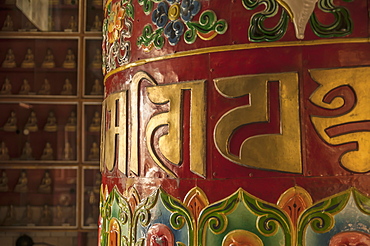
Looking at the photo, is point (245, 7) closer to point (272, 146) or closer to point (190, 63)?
point (190, 63)

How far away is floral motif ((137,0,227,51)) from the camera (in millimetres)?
1356

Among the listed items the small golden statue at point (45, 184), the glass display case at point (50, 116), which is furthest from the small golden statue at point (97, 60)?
the small golden statue at point (45, 184)

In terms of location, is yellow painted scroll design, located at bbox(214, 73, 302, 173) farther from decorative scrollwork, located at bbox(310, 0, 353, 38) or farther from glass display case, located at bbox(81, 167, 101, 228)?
glass display case, located at bbox(81, 167, 101, 228)

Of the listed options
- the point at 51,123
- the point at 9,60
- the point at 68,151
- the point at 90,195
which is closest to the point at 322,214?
the point at 90,195

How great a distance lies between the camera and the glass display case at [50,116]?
3918 millimetres

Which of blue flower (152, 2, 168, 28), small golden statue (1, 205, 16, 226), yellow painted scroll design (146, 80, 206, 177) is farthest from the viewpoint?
small golden statue (1, 205, 16, 226)

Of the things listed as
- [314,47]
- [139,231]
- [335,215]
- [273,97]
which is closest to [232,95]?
[273,97]

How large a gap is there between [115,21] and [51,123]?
2.52 m

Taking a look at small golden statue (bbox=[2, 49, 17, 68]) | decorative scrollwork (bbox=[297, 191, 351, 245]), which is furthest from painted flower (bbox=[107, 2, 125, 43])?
small golden statue (bbox=[2, 49, 17, 68])

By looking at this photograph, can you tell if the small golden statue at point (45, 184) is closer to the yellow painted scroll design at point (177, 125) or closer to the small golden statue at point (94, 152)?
the small golden statue at point (94, 152)

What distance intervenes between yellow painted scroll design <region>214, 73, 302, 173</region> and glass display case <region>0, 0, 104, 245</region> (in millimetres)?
2817

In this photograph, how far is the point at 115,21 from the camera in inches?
66.4

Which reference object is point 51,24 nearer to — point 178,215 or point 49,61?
point 49,61

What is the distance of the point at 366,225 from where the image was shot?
1.19m
